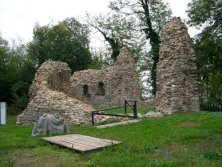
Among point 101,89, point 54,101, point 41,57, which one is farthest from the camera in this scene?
point 41,57

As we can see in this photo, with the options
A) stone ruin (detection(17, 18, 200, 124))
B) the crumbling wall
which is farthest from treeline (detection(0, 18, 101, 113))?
stone ruin (detection(17, 18, 200, 124))

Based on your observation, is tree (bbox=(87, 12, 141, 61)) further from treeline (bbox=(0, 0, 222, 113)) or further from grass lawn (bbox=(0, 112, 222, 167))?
grass lawn (bbox=(0, 112, 222, 167))

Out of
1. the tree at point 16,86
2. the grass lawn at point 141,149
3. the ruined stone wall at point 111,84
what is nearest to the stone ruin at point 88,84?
the ruined stone wall at point 111,84

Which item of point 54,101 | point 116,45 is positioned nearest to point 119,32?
point 116,45

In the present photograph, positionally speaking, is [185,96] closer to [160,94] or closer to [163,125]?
[160,94]

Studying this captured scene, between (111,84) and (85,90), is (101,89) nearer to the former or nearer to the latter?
(85,90)

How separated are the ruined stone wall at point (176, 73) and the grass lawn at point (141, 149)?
12.1ft

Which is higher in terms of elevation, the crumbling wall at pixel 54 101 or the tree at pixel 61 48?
the tree at pixel 61 48

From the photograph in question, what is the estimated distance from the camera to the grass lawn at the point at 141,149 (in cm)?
699

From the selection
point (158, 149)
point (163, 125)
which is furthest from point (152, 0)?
point (158, 149)

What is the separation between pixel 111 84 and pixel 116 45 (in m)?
10.0

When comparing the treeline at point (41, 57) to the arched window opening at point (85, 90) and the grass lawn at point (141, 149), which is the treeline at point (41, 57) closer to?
the arched window opening at point (85, 90)

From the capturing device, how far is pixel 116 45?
127ft

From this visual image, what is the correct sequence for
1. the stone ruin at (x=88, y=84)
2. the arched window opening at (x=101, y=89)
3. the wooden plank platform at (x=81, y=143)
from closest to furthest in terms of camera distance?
the wooden plank platform at (x=81, y=143) < the stone ruin at (x=88, y=84) < the arched window opening at (x=101, y=89)
